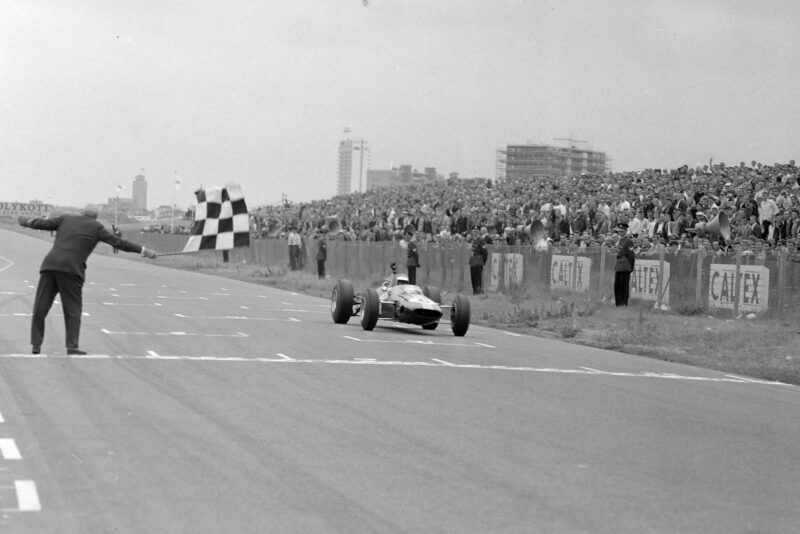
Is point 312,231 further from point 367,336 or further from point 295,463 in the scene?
point 295,463

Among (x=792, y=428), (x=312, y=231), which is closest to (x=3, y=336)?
(x=792, y=428)

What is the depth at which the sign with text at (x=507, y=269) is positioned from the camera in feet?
108

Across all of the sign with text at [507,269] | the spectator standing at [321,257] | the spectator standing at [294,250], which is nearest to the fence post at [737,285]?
the sign with text at [507,269]

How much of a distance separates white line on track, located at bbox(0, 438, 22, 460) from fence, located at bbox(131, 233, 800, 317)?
17.3m

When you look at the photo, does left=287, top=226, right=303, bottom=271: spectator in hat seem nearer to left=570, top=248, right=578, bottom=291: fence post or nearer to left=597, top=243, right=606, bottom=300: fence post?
left=570, top=248, right=578, bottom=291: fence post

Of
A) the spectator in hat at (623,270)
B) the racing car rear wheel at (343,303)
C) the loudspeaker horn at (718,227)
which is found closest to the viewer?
the racing car rear wheel at (343,303)

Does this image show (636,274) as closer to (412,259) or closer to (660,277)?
(660,277)

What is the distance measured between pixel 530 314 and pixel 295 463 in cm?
1814

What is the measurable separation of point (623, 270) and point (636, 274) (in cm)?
100

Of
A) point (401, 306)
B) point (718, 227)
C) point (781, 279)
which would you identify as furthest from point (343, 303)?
point (718, 227)

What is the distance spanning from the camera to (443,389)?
12453mm

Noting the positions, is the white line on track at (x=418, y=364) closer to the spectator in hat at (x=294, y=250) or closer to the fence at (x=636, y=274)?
the fence at (x=636, y=274)

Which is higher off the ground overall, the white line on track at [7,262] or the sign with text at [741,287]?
the sign with text at [741,287]

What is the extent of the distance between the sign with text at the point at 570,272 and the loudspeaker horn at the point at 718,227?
10.2ft
